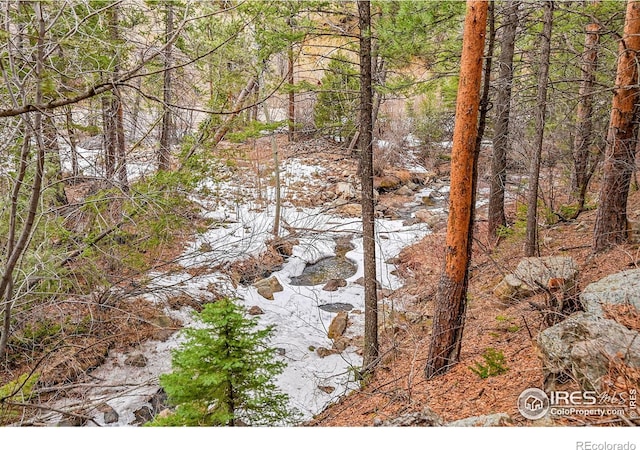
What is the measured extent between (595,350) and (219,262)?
16.6 ft

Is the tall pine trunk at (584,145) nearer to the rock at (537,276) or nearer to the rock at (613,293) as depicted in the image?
the rock at (537,276)

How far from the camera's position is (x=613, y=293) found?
364 centimetres

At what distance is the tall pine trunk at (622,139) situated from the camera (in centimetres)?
490

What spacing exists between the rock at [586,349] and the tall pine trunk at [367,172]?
2.13 m

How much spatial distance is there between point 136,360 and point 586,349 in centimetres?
528

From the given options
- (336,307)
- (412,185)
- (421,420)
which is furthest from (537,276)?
(412,185)

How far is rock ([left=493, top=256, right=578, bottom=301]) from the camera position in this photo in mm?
4117

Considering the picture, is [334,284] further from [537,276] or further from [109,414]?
[109,414]

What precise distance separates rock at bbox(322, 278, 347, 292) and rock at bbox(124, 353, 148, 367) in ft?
11.1

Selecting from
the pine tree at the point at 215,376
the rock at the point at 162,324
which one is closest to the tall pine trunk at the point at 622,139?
the pine tree at the point at 215,376

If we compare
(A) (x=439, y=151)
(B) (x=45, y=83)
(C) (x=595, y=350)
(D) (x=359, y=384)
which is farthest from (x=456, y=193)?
(A) (x=439, y=151)

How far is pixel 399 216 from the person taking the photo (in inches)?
438
